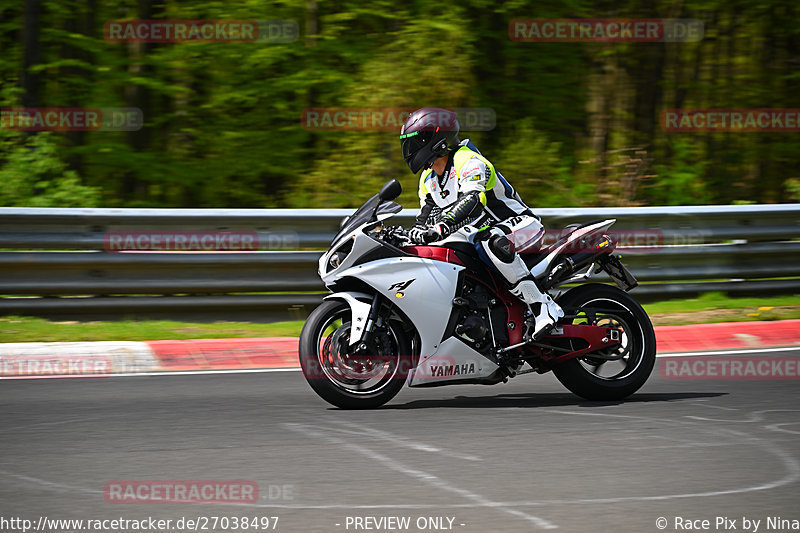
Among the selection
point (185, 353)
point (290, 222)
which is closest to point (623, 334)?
point (185, 353)

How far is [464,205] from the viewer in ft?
23.5

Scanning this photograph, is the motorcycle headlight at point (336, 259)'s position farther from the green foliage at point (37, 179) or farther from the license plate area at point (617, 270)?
the green foliage at point (37, 179)

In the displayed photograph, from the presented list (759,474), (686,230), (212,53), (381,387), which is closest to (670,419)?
(759,474)

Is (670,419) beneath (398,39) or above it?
beneath

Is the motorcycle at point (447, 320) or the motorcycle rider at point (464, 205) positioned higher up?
the motorcycle rider at point (464, 205)

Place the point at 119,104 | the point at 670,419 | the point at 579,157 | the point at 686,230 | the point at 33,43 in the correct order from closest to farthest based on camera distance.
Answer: the point at 670,419 < the point at 686,230 < the point at 33,43 < the point at 119,104 < the point at 579,157

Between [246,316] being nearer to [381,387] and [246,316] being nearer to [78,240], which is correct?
[78,240]

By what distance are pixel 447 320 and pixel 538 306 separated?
625mm

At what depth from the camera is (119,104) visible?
55.7 feet

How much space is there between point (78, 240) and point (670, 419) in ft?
19.0

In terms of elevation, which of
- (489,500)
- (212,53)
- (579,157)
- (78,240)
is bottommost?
(489,500)

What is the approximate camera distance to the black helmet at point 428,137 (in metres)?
7.28

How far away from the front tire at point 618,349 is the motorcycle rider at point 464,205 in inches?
11.1

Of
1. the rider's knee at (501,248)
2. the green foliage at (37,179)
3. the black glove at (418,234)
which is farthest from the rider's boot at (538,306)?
the green foliage at (37,179)
